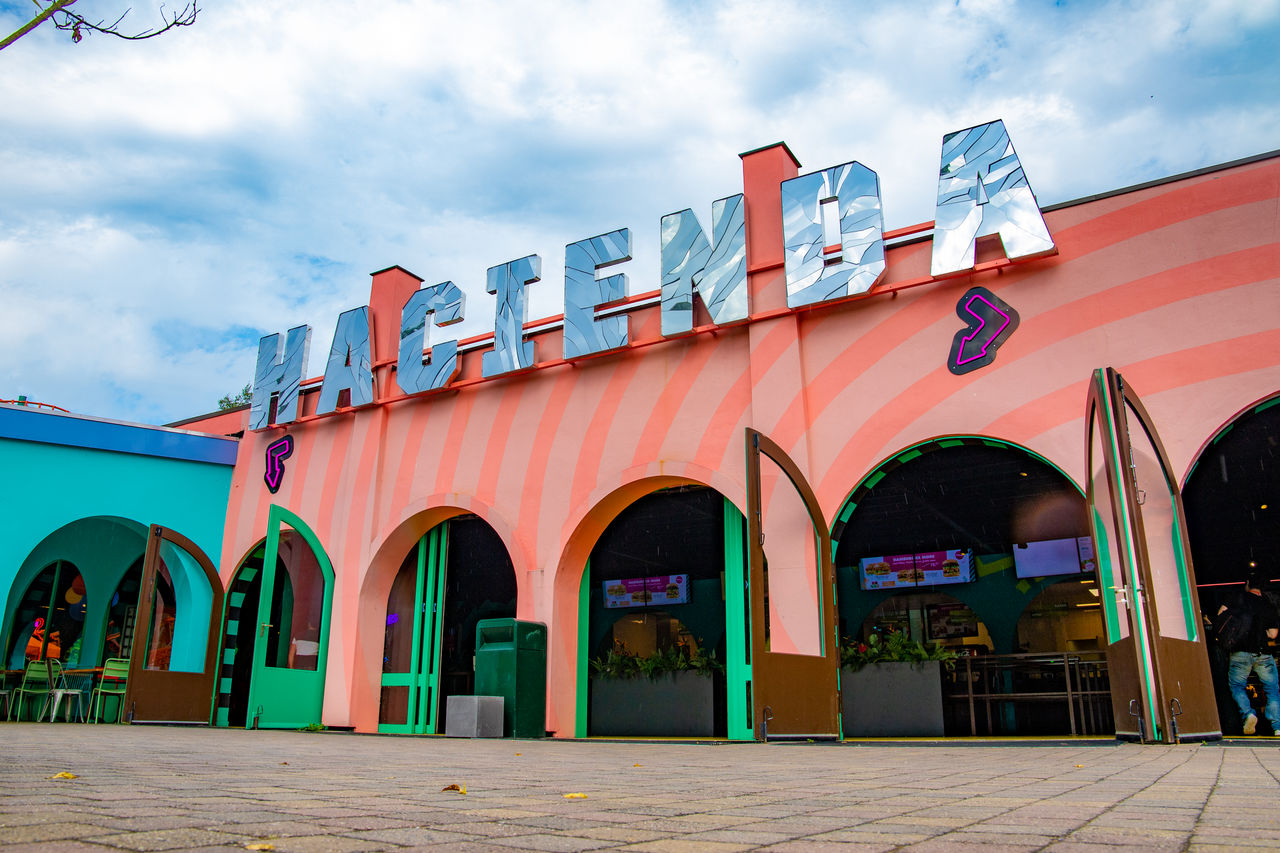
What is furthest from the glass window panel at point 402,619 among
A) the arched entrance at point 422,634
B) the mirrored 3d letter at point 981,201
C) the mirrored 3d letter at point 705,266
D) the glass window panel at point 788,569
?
the mirrored 3d letter at point 981,201

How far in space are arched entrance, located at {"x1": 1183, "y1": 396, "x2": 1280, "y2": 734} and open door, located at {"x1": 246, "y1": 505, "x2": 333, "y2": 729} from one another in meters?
10.6

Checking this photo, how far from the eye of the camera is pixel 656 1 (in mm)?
7820

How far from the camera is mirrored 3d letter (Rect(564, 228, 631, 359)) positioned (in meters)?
10.9

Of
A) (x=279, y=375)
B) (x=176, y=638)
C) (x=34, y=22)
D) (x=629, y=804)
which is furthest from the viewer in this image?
(x=279, y=375)

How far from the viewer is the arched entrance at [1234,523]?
9312 millimetres

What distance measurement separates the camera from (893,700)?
963 centimetres

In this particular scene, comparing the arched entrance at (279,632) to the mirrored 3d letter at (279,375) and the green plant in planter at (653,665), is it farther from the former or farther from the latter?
the green plant in planter at (653,665)

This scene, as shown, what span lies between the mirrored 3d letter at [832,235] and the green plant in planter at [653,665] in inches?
171

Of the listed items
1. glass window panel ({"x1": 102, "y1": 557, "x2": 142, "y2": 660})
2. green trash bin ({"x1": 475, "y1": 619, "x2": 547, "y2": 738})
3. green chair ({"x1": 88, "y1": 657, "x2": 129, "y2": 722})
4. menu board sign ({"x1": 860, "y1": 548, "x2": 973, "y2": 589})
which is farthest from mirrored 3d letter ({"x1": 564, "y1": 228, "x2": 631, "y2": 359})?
glass window panel ({"x1": 102, "y1": 557, "x2": 142, "y2": 660})

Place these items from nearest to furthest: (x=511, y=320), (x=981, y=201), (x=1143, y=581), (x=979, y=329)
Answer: (x=1143, y=581) < (x=979, y=329) < (x=981, y=201) < (x=511, y=320)

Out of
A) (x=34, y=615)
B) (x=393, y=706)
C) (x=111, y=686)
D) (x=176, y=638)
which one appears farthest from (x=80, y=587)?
(x=393, y=706)

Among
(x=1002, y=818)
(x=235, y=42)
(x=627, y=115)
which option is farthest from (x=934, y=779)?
(x=627, y=115)

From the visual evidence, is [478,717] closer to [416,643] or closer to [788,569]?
[416,643]

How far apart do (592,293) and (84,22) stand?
790cm
